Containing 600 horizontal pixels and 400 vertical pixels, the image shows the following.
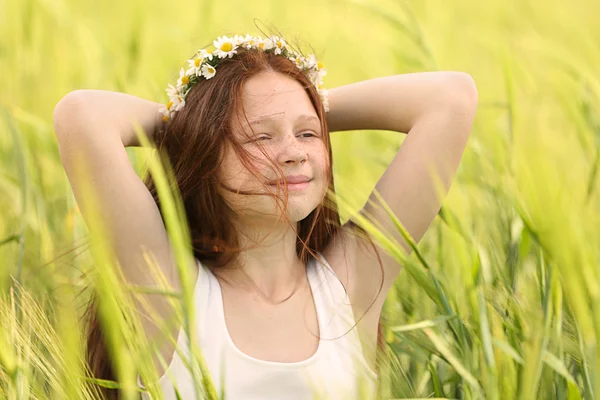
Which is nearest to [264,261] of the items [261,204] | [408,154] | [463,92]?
[261,204]

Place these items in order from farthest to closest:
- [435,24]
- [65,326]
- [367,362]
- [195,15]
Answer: [195,15] → [435,24] → [367,362] → [65,326]

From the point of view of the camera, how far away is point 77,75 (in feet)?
5.71

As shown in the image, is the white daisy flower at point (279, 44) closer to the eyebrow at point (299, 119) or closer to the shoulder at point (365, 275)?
the eyebrow at point (299, 119)

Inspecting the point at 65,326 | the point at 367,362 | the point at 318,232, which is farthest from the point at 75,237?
the point at 65,326

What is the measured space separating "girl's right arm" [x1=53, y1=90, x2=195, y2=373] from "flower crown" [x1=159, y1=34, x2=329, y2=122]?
0.08m

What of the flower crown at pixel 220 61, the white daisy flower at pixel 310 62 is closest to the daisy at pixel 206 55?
the flower crown at pixel 220 61

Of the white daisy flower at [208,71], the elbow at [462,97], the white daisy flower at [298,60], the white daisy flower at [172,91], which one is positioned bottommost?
the elbow at [462,97]

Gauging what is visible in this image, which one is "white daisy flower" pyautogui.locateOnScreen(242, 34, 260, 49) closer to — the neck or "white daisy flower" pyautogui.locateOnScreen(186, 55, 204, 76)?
"white daisy flower" pyautogui.locateOnScreen(186, 55, 204, 76)

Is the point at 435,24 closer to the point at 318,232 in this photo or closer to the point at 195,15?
the point at 195,15

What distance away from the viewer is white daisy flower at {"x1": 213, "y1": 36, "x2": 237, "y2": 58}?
3.37ft

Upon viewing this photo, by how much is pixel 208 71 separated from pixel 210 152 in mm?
109

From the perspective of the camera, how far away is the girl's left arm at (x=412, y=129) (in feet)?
3.27

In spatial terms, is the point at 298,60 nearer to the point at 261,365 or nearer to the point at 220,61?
the point at 220,61

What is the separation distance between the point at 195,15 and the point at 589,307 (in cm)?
201
